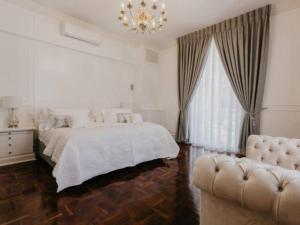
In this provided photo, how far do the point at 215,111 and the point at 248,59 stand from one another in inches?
51.3

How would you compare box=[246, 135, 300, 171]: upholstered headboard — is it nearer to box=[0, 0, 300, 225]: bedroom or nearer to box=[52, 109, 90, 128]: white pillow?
box=[0, 0, 300, 225]: bedroom

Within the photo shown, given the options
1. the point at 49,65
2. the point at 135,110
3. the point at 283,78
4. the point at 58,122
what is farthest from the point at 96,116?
the point at 283,78

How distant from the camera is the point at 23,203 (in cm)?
181

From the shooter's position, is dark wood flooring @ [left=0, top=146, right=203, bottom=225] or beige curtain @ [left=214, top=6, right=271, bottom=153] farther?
beige curtain @ [left=214, top=6, right=271, bottom=153]

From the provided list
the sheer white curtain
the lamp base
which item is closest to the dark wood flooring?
the lamp base

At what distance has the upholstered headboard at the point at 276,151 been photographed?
63.0 inches

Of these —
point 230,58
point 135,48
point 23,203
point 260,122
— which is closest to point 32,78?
point 23,203

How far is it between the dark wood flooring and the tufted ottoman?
825 mm

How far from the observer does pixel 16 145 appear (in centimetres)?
291

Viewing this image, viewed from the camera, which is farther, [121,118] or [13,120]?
[121,118]

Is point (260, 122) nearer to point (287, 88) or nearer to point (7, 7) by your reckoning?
point (287, 88)

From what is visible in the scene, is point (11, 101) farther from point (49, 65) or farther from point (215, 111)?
point (215, 111)

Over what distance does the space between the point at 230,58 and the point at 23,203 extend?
4.20 metres

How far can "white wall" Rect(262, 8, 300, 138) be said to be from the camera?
2.98 meters
